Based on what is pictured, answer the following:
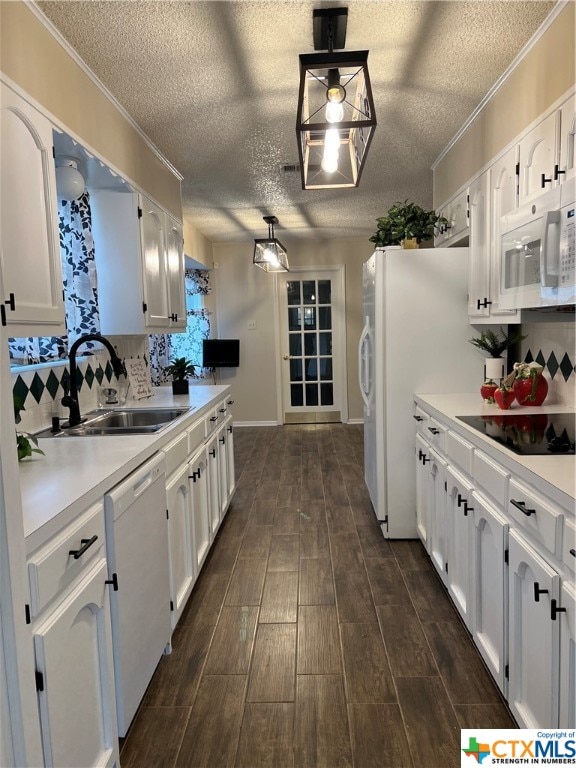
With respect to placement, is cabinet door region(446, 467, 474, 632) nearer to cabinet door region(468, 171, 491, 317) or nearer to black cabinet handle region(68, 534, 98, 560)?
cabinet door region(468, 171, 491, 317)

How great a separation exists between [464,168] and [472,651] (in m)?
2.67

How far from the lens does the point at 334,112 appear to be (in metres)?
1.71

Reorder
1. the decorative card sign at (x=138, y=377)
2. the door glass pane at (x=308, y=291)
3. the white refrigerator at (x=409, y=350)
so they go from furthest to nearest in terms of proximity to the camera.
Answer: the door glass pane at (x=308, y=291) → the decorative card sign at (x=138, y=377) → the white refrigerator at (x=409, y=350)

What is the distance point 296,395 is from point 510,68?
490cm

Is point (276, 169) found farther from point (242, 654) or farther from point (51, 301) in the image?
point (242, 654)

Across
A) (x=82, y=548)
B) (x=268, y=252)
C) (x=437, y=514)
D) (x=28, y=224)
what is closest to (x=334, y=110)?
(x=28, y=224)

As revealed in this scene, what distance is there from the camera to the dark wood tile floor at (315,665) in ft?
5.19

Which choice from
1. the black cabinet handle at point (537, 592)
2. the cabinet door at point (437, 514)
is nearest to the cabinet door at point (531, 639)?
the black cabinet handle at point (537, 592)

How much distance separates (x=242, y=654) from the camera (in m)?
2.04

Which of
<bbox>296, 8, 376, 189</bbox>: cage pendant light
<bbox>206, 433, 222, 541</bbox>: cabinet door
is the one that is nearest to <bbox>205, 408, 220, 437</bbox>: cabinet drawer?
<bbox>206, 433, 222, 541</bbox>: cabinet door

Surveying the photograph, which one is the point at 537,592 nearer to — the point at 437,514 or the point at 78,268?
the point at 437,514

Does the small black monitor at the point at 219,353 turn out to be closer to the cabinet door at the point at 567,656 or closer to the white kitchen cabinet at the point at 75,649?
the white kitchen cabinet at the point at 75,649

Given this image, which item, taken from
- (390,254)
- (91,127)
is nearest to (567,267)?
(390,254)

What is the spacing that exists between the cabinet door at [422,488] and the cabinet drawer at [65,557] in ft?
6.08
